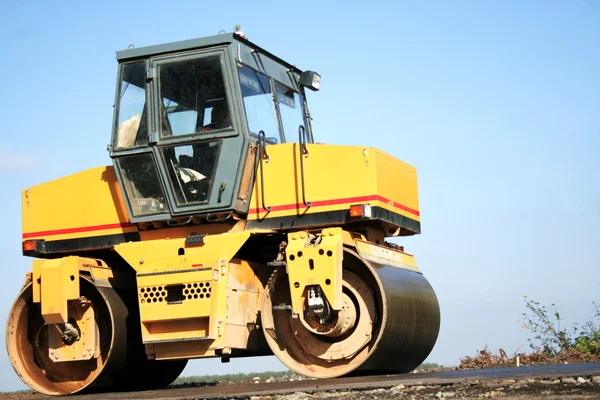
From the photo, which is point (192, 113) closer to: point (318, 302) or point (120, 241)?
point (120, 241)

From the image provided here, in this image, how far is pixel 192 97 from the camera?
12.4 m

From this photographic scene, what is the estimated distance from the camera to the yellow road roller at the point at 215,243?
11.4m

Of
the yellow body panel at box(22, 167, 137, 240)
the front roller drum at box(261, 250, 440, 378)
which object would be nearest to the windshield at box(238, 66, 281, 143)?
the front roller drum at box(261, 250, 440, 378)

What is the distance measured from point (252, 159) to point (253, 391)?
132 inches

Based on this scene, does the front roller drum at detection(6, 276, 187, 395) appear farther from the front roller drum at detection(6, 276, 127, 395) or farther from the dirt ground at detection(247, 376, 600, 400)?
the dirt ground at detection(247, 376, 600, 400)

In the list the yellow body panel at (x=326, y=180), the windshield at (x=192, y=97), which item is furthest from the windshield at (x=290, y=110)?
the yellow body panel at (x=326, y=180)

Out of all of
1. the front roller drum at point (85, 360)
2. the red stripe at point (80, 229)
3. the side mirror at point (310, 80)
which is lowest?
the front roller drum at point (85, 360)

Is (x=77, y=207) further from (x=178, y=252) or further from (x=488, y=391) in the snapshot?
(x=488, y=391)

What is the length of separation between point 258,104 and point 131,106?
1.61 metres

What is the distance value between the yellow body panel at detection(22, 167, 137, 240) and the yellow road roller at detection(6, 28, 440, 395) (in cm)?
2

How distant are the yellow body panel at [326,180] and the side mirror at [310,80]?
191cm

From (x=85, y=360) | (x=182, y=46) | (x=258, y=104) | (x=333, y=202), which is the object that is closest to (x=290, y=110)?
(x=258, y=104)

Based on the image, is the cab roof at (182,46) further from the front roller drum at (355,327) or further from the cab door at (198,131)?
the front roller drum at (355,327)

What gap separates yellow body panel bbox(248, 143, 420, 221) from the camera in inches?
451
